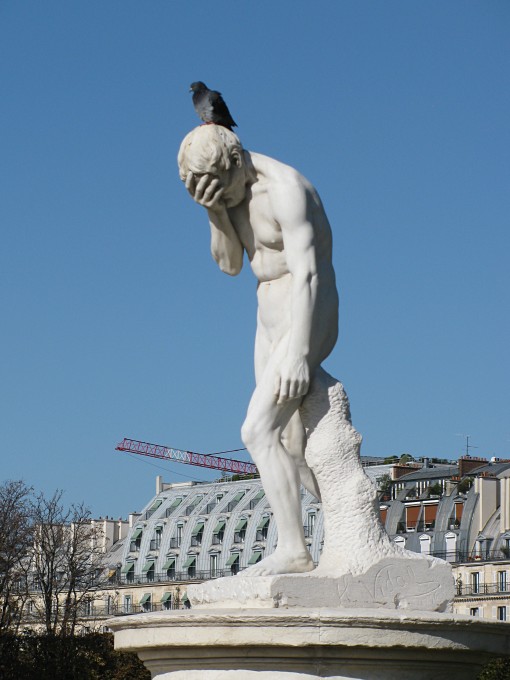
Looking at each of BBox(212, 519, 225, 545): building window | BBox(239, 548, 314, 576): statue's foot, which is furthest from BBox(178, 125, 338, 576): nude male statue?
BBox(212, 519, 225, 545): building window

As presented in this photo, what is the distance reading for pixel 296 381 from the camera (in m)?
10.9

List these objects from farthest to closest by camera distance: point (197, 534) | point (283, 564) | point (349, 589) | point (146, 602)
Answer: point (197, 534), point (146, 602), point (283, 564), point (349, 589)

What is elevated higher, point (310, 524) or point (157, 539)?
point (157, 539)

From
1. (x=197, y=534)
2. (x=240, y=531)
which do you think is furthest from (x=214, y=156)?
(x=197, y=534)

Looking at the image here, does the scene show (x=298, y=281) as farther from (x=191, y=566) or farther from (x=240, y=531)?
(x=191, y=566)

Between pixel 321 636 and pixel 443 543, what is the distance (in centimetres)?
8105

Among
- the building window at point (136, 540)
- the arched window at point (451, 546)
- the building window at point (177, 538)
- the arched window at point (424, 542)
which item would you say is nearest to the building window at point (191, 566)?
the building window at point (177, 538)

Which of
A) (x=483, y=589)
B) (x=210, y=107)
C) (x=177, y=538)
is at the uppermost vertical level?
→ (x=177, y=538)

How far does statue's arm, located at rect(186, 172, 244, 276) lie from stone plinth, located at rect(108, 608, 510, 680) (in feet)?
8.58

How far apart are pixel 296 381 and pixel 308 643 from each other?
188 centimetres

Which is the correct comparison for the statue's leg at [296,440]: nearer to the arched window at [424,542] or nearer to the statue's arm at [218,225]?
the statue's arm at [218,225]

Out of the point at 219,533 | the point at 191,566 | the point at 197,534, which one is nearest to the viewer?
the point at 219,533

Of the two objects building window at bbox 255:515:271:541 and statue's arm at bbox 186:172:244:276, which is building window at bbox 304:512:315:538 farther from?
statue's arm at bbox 186:172:244:276

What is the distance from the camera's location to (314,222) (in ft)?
36.7
